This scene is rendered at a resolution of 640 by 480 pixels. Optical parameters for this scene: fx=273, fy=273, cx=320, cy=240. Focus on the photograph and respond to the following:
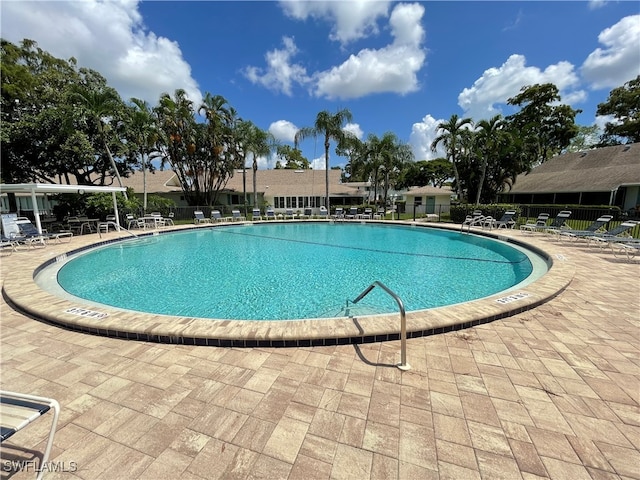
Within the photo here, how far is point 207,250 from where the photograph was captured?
38.1 feet

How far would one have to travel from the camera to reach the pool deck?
1897 mm

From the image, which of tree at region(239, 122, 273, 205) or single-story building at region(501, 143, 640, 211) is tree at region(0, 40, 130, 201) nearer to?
tree at region(239, 122, 273, 205)

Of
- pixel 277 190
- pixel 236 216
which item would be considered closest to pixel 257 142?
pixel 277 190

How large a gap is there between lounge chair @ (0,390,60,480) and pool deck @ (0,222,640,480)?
39cm

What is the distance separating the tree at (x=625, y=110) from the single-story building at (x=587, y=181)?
9.67 metres

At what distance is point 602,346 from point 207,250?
11.7 m

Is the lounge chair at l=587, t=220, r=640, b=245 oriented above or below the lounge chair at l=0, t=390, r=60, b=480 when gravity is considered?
above

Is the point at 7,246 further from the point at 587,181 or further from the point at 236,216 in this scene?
the point at 587,181

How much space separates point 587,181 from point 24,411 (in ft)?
95.7

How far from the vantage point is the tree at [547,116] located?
1250 inches

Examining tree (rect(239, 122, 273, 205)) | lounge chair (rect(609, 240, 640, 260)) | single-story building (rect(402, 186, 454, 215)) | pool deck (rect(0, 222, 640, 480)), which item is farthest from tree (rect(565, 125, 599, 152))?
pool deck (rect(0, 222, 640, 480))

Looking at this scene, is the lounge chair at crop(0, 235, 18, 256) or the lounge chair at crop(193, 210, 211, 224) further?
the lounge chair at crop(193, 210, 211, 224)

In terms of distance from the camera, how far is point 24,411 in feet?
5.80

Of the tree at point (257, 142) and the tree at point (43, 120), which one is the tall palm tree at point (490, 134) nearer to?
the tree at point (257, 142)
